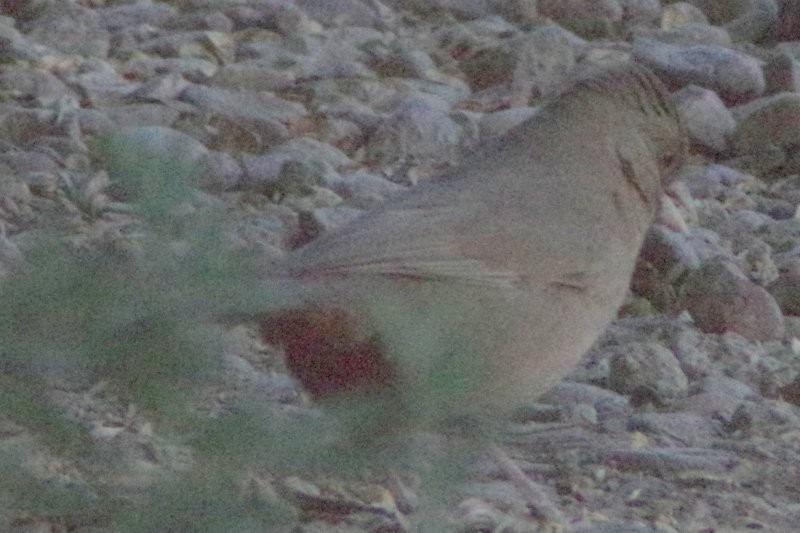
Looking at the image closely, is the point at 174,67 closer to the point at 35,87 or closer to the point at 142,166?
the point at 35,87

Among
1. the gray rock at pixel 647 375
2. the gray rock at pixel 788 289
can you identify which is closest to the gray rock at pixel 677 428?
the gray rock at pixel 647 375

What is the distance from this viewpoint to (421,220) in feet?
11.4

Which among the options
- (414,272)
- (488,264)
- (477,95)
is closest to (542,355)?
(488,264)

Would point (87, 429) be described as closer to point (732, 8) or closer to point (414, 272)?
point (414, 272)

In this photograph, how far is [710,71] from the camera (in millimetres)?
6277

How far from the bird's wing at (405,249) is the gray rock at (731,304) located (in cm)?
111

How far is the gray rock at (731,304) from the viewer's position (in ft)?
14.7

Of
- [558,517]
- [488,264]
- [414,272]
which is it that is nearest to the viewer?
[414,272]

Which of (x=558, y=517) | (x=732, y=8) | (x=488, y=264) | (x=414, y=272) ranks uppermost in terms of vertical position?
(x=414, y=272)

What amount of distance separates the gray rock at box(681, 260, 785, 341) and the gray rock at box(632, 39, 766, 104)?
1.73 metres

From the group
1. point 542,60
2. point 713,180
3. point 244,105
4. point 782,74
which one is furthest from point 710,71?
point 244,105

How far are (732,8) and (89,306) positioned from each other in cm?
645

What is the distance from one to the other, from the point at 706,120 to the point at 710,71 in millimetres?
427

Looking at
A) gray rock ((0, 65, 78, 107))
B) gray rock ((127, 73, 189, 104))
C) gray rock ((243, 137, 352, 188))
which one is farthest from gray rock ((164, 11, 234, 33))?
gray rock ((243, 137, 352, 188))
